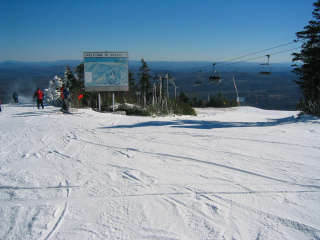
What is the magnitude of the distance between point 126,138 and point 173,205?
5556 millimetres

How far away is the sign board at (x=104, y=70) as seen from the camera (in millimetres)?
17000

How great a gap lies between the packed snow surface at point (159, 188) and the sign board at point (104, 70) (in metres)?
8.32

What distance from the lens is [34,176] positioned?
5.92 metres

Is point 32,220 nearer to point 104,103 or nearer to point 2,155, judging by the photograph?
point 2,155

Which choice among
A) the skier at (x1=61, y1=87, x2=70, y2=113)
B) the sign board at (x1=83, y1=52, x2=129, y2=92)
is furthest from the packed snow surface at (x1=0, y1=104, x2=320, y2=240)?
the sign board at (x1=83, y1=52, x2=129, y2=92)

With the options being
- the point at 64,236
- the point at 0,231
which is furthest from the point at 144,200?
the point at 0,231

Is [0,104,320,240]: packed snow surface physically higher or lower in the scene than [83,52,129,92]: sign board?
lower

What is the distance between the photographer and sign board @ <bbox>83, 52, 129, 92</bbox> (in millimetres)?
17000

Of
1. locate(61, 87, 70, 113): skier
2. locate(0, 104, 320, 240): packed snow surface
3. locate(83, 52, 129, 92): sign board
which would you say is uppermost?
locate(83, 52, 129, 92): sign board

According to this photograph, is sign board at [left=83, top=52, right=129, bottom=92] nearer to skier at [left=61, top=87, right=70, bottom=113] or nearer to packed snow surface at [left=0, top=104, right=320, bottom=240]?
skier at [left=61, top=87, right=70, bottom=113]

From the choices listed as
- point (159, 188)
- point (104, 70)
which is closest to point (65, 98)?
point (104, 70)

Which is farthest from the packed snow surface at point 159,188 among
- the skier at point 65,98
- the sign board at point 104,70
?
the sign board at point 104,70

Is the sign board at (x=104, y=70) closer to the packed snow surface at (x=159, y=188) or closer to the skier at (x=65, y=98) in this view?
the skier at (x=65, y=98)

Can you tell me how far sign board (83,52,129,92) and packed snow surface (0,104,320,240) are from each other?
832cm
